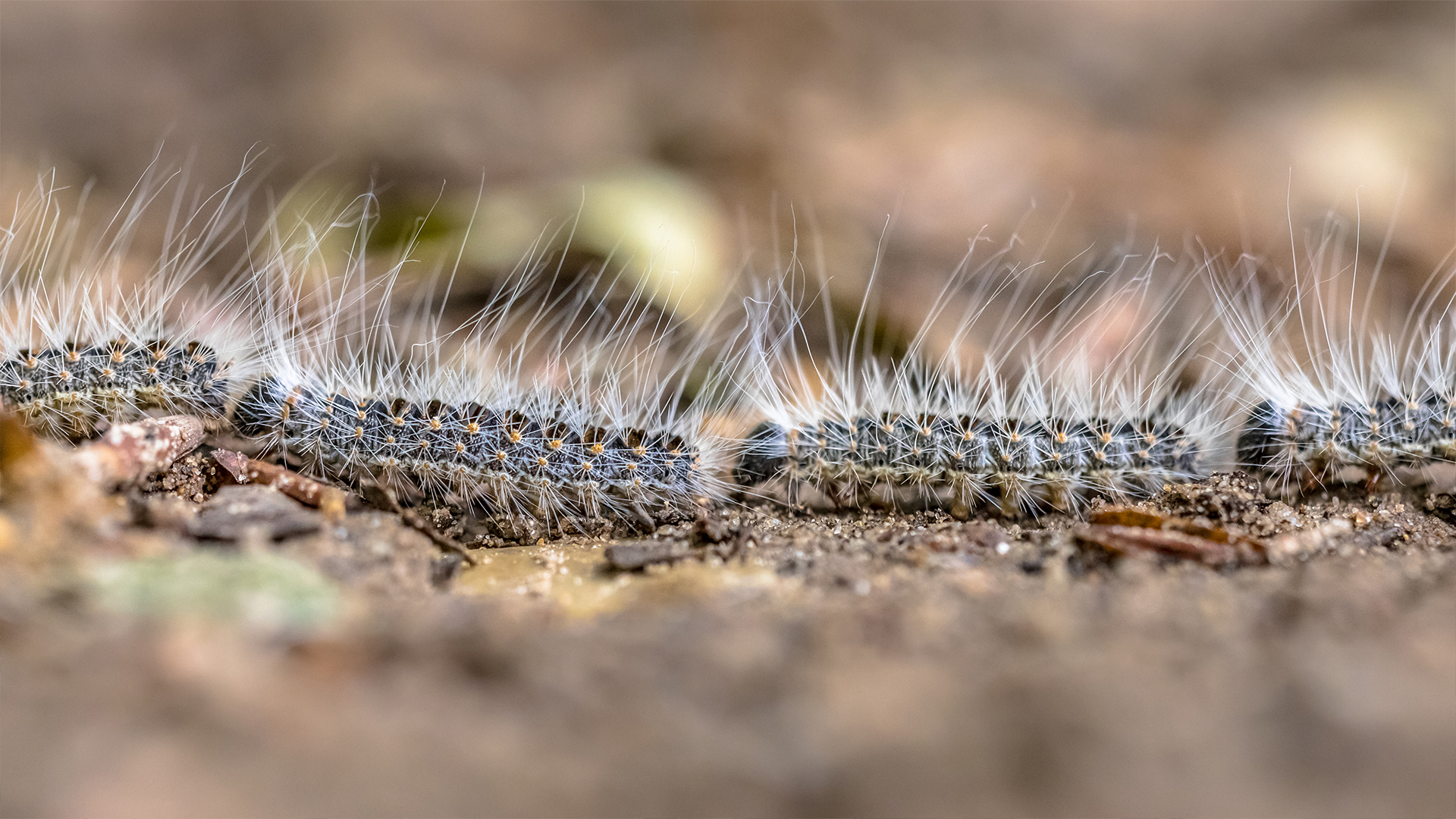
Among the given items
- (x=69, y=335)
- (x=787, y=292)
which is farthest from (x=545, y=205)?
(x=69, y=335)

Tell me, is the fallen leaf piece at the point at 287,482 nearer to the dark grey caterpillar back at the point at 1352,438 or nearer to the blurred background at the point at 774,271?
the blurred background at the point at 774,271

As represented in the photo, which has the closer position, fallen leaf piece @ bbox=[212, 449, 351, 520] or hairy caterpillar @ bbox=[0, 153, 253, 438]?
fallen leaf piece @ bbox=[212, 449, 351, 520]

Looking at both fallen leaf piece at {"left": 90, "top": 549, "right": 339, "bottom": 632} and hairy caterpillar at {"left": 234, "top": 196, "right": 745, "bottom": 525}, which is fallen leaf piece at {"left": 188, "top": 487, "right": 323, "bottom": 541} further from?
hairy caterpillar at {"left": 234, "top": 196, "right": 745, "bottom": 525}

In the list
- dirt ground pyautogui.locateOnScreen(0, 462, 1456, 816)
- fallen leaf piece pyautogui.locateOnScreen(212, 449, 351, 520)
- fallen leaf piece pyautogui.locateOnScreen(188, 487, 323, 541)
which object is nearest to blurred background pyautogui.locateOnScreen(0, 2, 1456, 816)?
dirt ground pyautogui.locateOnScreen(0, 462, 1456, 816)

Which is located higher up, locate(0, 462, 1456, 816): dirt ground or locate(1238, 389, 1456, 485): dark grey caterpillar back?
locate(1238, 389, 1456, 485): dark grey caterpillar back

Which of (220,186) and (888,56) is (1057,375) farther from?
(220,186)

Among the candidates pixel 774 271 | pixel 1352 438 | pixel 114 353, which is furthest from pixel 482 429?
pixel 1352 438
